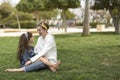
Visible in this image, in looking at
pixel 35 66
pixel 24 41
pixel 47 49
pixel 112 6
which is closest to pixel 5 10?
pixel 112 6

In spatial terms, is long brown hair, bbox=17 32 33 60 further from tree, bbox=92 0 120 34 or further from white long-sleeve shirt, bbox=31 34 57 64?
tree, bbox=92 0 120 34

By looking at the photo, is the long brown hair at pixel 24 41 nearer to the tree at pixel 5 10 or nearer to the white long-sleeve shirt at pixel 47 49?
the white long-sleeve shirt at pixel 47 49

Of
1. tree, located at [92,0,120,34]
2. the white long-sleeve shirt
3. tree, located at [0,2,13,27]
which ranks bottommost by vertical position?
tree, located at [0,2,13,27]

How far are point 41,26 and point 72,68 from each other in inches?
59.0

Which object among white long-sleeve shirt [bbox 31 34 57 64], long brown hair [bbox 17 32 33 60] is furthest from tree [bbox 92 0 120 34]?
long brown hair [bbox 17 32 33 60]

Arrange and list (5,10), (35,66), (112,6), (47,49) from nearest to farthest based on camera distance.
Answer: (47,49), (35,66), (112,6), (5,10)

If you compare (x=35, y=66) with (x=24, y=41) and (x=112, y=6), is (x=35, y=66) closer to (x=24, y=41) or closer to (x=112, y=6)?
(x=24, y=41)

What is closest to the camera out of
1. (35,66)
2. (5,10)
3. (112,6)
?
(35,66)

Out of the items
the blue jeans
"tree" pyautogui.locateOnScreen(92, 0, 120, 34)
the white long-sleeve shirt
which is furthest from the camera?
"tree" pyautogui.locateOnScreen(92, 0, 120, 34)

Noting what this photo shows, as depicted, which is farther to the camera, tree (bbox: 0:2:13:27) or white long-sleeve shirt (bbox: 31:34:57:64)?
tree (bbox: 0:2:13:27)

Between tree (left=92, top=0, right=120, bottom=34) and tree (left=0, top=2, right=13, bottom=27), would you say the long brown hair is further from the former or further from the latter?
tree (left=0, top=2, right=13, bottom=27)

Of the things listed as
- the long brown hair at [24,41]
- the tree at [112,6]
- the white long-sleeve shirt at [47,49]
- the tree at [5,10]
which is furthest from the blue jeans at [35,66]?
the tree at [5,10]

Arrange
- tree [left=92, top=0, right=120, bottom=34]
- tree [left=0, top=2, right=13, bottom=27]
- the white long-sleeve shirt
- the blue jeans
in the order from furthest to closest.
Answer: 1. tree [left=0, top=2, right=13, bottom=27]
2. tree [left=92, top=0, right=120, bottom=34]
3. the blue jeans
4. the white long-sleeve shirt

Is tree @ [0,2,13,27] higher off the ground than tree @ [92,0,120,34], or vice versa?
tree @ [92,0,120,34]
